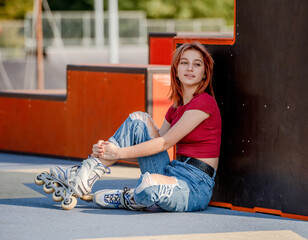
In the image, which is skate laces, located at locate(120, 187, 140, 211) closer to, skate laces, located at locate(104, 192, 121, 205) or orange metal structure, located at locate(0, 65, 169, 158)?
skate laces, located at locate(104, 192, 121, 205)

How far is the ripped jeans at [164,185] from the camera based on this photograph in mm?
5234

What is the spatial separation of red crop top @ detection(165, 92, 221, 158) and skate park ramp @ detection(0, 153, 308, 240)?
48cm

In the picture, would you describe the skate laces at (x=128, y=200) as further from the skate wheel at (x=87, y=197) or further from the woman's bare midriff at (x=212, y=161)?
the woman's bare midriff at (x=212, y=161)

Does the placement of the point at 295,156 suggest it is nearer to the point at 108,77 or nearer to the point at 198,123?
the point at 198,123

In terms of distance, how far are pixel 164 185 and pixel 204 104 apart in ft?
2.34

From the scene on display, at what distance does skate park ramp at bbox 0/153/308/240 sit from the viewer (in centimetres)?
484

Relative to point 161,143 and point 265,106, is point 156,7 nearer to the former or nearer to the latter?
point 265,106

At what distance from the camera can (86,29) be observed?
35156 millimetres

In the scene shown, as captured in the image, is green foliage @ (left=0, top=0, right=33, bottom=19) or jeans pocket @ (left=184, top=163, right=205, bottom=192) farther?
green foliage @ (left=0, top=0, right=33, bottom=19)

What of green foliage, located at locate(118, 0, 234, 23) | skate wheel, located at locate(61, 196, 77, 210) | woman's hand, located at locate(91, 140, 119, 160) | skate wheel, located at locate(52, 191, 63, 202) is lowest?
skate wheel, located at locate(61, 196, 77, 210)

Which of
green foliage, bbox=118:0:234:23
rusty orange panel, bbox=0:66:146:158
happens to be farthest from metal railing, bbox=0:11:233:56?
rusty orange panel, bbox=0:66:146:158

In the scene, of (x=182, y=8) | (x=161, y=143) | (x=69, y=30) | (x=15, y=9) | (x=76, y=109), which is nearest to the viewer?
(x=161, y=143)

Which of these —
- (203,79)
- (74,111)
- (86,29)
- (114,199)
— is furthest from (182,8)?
(114,199)

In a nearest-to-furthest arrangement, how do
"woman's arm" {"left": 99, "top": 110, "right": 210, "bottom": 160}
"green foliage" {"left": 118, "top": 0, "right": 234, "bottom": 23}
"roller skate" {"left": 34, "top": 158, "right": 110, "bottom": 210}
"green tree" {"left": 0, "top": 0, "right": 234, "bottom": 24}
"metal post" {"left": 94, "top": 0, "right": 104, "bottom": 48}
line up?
"woman's arm" {"left": 99, "top": 110, "right": 210, "bottom": 160} → "roller skate" {"left": 34, "top": 158, "right": 110, "bottom": 210} → "metal post" {"left": 94, "top": 0, "right": 104, "bottom": 48} → "green tree" {"left": 0, "top": 0, "right": 234, "bottom": 24} → "green foliage" {"left": 118, "top": 0, "right": 234, "bottom": 23}
